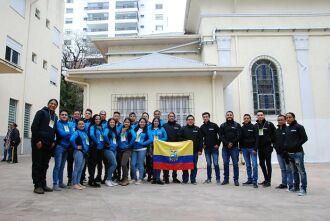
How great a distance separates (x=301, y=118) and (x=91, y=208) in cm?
1243

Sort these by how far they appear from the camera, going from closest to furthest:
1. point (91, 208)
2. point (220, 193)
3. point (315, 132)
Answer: point (91, 208)
point (220, 193)
point (315, 132)

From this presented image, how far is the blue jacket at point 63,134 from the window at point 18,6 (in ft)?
40.1

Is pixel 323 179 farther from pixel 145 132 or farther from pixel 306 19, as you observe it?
pixel 306 19

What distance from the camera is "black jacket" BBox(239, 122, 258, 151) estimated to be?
775cm

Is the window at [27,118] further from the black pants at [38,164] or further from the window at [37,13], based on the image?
the black pants at [38,164]

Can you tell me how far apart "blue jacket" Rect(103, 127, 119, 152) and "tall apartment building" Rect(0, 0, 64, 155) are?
699cm

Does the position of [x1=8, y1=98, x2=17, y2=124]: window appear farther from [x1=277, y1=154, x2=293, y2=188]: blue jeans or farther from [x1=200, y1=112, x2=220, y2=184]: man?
[x1=277, y1=154, x2=293, y2=188]: blue jeans

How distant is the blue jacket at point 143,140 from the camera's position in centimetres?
784

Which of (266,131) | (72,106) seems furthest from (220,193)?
(72,106)

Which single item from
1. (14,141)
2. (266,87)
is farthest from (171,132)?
(266,87)

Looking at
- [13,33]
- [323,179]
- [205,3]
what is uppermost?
[205,3]

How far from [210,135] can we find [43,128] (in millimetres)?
4030

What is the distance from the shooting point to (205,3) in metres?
16.0

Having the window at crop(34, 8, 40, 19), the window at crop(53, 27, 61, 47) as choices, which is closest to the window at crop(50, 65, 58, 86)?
the window at crop(53, 27, 61, 47)
